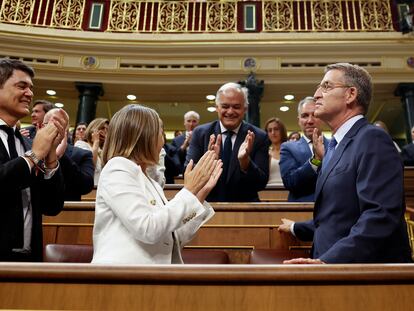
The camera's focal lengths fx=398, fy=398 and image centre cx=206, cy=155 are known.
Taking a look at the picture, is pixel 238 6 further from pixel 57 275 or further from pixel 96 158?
pixel 57 275

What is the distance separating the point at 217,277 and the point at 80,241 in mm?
1522

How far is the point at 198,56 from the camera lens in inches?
278

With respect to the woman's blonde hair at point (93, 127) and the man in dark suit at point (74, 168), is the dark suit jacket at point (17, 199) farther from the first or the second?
the woman's blonde hair at point (93, 127)

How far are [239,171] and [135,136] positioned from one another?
3.82 feet

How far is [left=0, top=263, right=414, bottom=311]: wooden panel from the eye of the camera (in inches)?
36.1

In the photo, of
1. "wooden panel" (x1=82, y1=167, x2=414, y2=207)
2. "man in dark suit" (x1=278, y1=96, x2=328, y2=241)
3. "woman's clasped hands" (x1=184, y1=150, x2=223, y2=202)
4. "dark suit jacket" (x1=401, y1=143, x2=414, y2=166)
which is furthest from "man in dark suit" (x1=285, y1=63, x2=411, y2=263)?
"dark suit jacket" (x1=401, y1=143, x2=414, y2=166)

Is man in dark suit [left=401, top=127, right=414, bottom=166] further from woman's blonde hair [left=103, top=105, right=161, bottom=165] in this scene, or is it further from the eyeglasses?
woman's blonde hair [left=103, top=105, right=161, bottom=165]

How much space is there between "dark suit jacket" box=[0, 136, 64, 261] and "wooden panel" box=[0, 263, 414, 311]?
448mm

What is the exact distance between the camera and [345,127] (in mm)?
1518

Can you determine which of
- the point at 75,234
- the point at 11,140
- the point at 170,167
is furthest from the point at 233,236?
the point at 170,167

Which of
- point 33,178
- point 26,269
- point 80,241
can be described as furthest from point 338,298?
point 80,241

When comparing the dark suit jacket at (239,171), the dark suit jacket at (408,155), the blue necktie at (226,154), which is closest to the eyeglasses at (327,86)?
the dark suit jacket at (239,171)

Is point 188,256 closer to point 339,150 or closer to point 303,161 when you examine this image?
point 339,150

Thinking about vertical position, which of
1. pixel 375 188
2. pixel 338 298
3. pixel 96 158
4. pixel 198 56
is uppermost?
pixel 198 56
